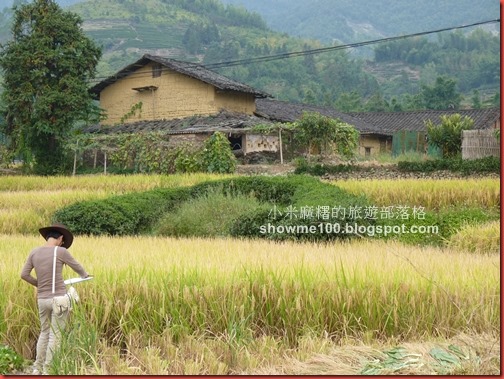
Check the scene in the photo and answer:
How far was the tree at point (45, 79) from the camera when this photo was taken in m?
28.7

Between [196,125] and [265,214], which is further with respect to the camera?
[196,125]

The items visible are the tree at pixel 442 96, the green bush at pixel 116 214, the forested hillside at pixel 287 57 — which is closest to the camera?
the green bush at pixel 116 214

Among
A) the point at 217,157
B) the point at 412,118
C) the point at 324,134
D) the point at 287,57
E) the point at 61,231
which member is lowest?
the point at 61,231

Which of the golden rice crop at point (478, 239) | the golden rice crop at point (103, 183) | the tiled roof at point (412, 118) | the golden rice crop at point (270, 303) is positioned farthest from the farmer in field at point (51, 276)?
the tiled roof at point (412, 118)

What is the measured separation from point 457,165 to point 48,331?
16671 mm

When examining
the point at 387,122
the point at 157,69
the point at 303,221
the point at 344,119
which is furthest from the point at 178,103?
the point at 303,221

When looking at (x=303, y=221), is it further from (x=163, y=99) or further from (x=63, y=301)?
(x=163, y=99)

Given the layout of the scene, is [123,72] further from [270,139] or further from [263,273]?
[263,273]

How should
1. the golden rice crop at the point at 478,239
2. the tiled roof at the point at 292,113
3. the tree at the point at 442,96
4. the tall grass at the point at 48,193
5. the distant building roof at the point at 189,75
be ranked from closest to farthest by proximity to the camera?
the golden rice crop at the point at 478,239 < the tall grass at the point at 48,193 < the distant building roof at the point at 189,75 < the tiled roof at the point at 292,113 < the tree at the point at 442,96

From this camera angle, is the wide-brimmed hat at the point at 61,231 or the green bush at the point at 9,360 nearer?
the wide-brimmed hat at the point at 61,231

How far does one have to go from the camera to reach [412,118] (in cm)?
4162

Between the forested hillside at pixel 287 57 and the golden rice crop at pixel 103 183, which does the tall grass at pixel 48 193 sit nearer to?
the golden rice crop at pixel 103 183

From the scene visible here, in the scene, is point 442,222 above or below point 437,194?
below

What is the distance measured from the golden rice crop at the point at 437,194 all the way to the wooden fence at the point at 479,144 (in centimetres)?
880
